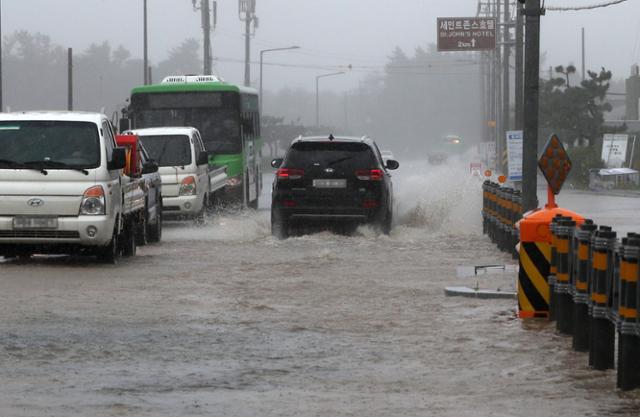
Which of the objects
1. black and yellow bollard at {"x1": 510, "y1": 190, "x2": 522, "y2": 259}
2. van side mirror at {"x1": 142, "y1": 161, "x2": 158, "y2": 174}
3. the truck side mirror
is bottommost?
black and yellow bollard at {"x1": 510, "y1": 190, "x2": 522, "y2": 259}

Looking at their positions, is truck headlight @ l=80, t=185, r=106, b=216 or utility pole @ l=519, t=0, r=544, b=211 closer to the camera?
truck headlight @ l=80, t=185, r=106, b=216

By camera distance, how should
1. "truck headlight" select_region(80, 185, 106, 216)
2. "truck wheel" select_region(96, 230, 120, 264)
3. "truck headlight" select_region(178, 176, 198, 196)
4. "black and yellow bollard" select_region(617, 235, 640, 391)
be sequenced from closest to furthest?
"black and yellow bollard" select_region(617, 235, 640, 391), "truck headlight" select_region(80, 185, 106, 216), "truck wheel" select_region(96, 230, 120, 264), "truck headlight" select_region(178, 176, 198, 196)

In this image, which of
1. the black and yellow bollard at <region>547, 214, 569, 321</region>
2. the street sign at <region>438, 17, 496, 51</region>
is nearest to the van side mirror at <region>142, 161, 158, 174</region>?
the black and yellow bollard at <region>547, 214, 569, 321</region>

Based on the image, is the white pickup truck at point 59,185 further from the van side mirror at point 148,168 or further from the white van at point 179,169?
the white van at point 179,169

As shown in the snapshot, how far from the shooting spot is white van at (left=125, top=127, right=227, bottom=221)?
29250 mm

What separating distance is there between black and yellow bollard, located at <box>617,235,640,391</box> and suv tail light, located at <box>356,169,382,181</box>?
15020 millimetres

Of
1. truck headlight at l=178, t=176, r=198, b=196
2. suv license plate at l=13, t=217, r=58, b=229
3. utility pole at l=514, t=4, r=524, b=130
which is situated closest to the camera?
suv license plate at l=13, t=217, r=58, b=229

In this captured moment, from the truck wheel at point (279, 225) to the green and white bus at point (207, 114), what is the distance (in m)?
9.68

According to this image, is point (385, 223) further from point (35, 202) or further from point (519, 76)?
point (519, 76)

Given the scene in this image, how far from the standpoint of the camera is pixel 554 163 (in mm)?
16031

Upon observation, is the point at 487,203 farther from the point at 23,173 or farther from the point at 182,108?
the point at 182,108

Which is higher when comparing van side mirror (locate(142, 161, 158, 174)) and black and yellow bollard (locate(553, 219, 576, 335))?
van side mirror (locate(142, 161, 158, 174))

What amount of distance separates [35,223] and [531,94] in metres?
6.34

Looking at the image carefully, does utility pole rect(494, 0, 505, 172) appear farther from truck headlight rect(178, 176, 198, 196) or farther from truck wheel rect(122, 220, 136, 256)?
truck wheel rect(122, 220, 136, 256)
